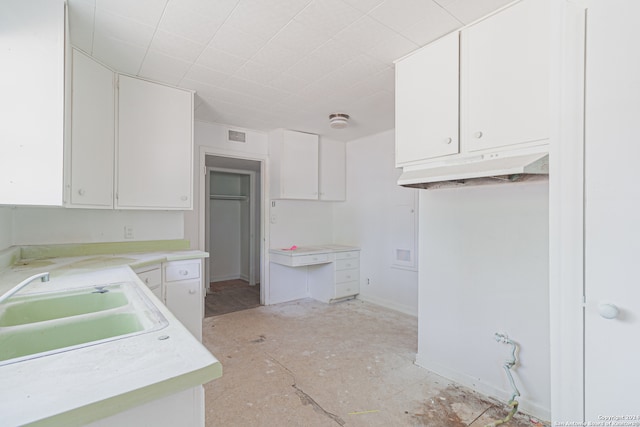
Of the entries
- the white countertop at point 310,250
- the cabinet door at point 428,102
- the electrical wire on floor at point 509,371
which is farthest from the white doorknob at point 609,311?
the white countertop at point 310,250

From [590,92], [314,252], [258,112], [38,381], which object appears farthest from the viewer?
[314,252]

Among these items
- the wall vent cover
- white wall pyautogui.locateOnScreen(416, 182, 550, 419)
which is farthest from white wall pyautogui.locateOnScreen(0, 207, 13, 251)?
white wall pyautogui.locateOnScreen(416, 182, 550, 419)

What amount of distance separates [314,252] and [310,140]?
154 centimetres

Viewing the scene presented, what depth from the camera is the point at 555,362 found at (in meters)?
1.08

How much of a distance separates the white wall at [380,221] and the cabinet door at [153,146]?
246 centimetres

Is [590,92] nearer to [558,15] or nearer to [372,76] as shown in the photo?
[558,15]

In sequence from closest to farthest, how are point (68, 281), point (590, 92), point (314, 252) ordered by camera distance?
1. point (590, 92)
2. point (68, 281)
3. point (314, 252)

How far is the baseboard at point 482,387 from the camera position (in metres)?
1.73

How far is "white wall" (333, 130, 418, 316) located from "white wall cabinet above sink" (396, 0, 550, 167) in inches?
67.9

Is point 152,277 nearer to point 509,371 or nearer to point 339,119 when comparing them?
point 339,119

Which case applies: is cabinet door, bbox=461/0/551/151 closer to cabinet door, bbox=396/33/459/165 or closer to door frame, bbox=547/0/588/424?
cabinet door, bbox=396/33/459/165

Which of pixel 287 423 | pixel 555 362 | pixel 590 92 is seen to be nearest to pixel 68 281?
pixel 287 423

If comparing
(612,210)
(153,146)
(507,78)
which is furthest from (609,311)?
(153,146)

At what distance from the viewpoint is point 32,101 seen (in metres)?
1.49
